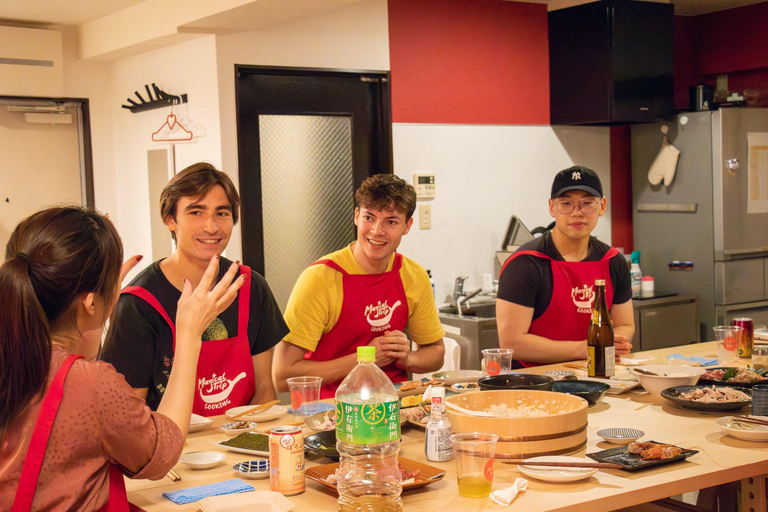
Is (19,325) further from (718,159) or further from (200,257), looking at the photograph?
(718,159)

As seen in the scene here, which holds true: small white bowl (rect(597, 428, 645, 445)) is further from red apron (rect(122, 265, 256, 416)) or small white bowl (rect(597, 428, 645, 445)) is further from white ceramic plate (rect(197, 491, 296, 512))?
red apron (rect(122, 265, 256, 416))

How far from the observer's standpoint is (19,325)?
146cm

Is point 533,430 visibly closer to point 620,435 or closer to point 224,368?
point 620,435

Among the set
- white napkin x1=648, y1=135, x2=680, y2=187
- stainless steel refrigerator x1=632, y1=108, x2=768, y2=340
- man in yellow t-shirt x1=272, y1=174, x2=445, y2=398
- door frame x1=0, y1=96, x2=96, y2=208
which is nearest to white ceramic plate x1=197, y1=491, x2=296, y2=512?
man in yellow t-shirt x1=272, y1=174, x2=445, y2=398

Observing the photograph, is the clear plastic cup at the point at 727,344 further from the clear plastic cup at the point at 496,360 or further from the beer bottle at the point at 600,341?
the clear plastic cup at the point at 496,360

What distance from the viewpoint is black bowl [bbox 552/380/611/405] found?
2.38 meters

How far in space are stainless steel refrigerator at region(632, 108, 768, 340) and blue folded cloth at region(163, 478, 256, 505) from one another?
13.9ft

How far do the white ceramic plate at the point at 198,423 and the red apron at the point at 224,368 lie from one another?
0.65ft

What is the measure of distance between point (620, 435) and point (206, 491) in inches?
41.0

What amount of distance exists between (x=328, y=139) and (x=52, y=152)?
1.92 meters

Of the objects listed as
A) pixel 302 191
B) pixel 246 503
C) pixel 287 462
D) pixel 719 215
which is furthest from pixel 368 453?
pixel 719 215

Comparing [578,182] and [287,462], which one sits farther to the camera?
[578,182]

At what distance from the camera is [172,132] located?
4656 millimetres

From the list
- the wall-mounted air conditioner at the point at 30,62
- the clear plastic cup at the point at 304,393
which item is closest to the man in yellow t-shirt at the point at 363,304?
the clear plastic cup at the point at 304,393
